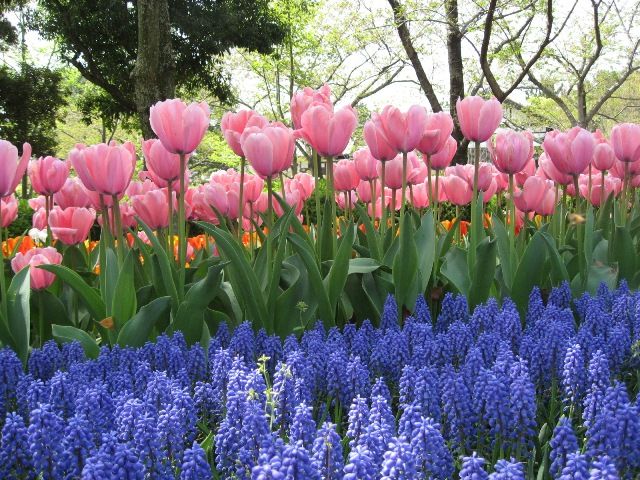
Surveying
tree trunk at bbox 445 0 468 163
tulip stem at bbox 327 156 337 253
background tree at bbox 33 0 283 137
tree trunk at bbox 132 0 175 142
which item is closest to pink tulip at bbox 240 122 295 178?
tulip stem at bbox 327 156 337 253

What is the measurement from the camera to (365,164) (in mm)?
3008

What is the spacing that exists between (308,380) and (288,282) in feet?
3.28

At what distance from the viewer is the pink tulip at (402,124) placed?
2.33 m

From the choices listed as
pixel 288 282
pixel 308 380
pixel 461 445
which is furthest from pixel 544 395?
pixel 288 282

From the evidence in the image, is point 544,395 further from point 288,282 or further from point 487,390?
point 288,282

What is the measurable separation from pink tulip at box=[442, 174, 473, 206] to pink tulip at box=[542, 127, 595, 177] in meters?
0.55

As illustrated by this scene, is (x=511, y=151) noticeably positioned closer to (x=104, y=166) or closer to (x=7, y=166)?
(x=104, y=166)

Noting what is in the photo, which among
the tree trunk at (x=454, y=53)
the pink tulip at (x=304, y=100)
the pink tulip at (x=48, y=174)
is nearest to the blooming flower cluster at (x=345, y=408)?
the pink tulip at (x=304, y=100)

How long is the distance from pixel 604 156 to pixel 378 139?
1123 mm

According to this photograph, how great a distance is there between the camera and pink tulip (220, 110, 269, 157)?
2441 mm

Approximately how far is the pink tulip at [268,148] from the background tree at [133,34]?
1811 centimetres

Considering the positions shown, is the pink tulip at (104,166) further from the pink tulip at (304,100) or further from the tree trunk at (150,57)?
the tree trunk at (150,57)

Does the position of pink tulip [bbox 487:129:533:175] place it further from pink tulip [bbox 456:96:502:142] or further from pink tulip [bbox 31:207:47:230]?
pink tulip [bbox 31:207:47:230]

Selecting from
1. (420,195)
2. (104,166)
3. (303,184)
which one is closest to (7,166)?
(104,166)
